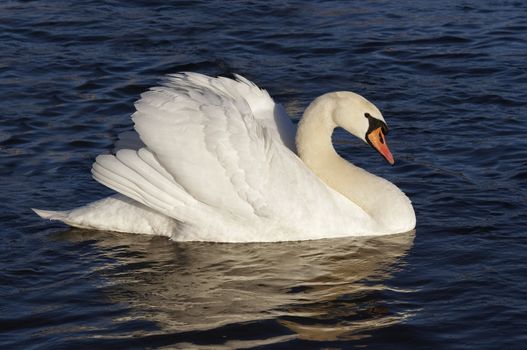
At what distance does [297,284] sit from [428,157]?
3.18 meters

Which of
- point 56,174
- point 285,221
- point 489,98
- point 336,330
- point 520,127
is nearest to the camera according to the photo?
point 336,330

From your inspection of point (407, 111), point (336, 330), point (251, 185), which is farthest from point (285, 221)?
point (407, 111)

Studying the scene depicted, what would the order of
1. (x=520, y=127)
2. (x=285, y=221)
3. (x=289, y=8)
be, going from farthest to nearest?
(x=289, y=8)
(x=520, y=127)
(x=285, y=221)

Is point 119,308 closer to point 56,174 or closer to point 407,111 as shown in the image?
point 56,174

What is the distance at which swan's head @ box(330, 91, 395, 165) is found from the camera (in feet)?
33.7

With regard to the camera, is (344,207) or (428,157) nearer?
(344,207)

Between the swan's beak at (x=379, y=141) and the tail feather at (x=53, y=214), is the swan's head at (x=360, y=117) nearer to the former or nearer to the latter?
the swan's beak at (x=379, y=141)

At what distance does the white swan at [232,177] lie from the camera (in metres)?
9.88

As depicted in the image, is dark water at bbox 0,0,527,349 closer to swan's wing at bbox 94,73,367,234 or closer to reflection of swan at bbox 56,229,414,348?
reflection of swan at bbox 56,229,414,348

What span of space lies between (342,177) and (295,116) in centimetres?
296

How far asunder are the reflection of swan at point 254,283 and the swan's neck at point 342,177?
0.87 ft

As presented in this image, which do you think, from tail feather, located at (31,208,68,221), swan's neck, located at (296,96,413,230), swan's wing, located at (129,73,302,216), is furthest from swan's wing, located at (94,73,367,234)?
tail feather, located at (31,208,68,221)

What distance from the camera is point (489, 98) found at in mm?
13602

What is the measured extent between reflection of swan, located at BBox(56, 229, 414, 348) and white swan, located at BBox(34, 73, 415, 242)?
0.14 m
